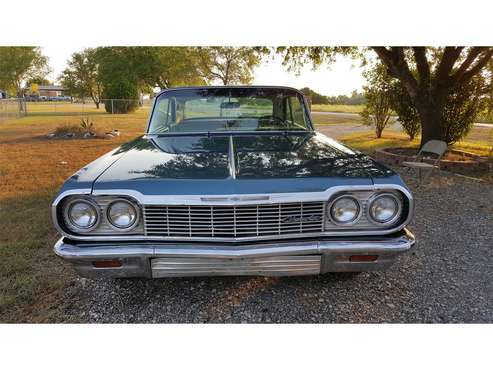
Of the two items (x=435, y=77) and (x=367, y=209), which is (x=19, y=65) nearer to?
(x=435, y=77)

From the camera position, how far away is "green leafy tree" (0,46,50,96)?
25.2 m

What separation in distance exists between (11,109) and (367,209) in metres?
23.5

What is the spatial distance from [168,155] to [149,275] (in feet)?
2.97

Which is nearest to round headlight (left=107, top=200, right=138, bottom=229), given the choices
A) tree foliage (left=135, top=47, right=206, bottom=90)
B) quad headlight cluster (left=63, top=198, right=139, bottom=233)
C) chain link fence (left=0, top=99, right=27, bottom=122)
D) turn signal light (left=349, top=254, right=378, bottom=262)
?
quad headlight cluster (left=63, top=198, right=139, bottom=233)

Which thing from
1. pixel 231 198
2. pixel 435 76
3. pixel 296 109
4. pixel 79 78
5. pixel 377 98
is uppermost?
pixel 79 78

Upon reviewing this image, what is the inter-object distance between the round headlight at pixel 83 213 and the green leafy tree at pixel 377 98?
1067 centimetres

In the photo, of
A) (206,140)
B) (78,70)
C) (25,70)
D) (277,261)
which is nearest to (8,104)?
(25,70)

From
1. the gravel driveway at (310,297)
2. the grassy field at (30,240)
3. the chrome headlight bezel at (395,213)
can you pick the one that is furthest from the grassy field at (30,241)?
the chrome headlight bezel at (395,213)

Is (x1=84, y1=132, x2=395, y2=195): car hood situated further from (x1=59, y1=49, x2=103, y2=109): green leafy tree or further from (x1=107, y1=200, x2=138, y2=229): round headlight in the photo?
(x1=59, y1=49, x2=103, y2=109): green leafy tree

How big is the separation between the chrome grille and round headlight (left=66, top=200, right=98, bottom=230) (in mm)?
341

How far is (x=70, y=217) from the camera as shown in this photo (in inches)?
83.6

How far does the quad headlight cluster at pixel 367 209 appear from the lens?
7.10 ft

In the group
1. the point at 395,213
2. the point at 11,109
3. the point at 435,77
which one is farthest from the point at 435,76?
the point at 11,109

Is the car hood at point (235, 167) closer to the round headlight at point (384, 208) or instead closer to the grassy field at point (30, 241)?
the round headlight at point (384, 208)
